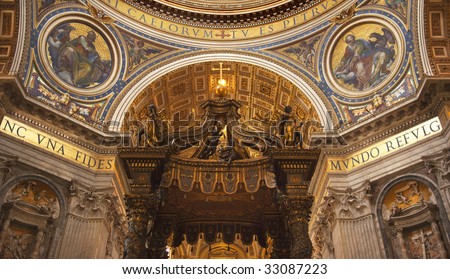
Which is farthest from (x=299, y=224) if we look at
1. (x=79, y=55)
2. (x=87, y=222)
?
(x=79, y=55)

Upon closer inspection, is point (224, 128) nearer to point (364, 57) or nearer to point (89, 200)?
point (89, 200)

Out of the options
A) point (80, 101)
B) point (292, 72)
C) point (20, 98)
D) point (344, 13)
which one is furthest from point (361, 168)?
point (20, 98)

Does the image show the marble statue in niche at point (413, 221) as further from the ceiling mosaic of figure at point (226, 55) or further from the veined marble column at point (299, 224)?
the veined marble column at point (299, 224)

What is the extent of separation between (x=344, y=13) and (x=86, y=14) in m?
7.44

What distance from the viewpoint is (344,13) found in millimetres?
11938

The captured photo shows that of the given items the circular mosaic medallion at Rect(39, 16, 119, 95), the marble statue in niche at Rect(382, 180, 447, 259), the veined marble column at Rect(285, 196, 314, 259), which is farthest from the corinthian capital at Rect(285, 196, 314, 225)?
the circular mosaic medallion at Rect(39, 16, 119, 95)

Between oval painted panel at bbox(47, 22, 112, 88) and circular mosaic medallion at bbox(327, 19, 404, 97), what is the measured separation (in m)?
6.71

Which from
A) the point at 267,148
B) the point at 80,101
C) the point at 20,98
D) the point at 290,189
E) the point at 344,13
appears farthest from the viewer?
the point at 344,13

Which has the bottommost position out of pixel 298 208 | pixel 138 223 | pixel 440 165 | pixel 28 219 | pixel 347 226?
pixel 138 223

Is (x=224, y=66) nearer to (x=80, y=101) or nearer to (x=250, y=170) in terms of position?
(x=80, y=101)

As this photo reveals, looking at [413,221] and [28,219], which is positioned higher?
[413,221]

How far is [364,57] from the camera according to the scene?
11641 mm

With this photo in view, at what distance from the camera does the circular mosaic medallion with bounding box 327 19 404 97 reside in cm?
1102

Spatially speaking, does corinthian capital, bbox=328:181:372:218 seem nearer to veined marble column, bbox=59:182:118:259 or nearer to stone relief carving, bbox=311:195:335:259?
stone relief carving, bbox=311:195:335:259
